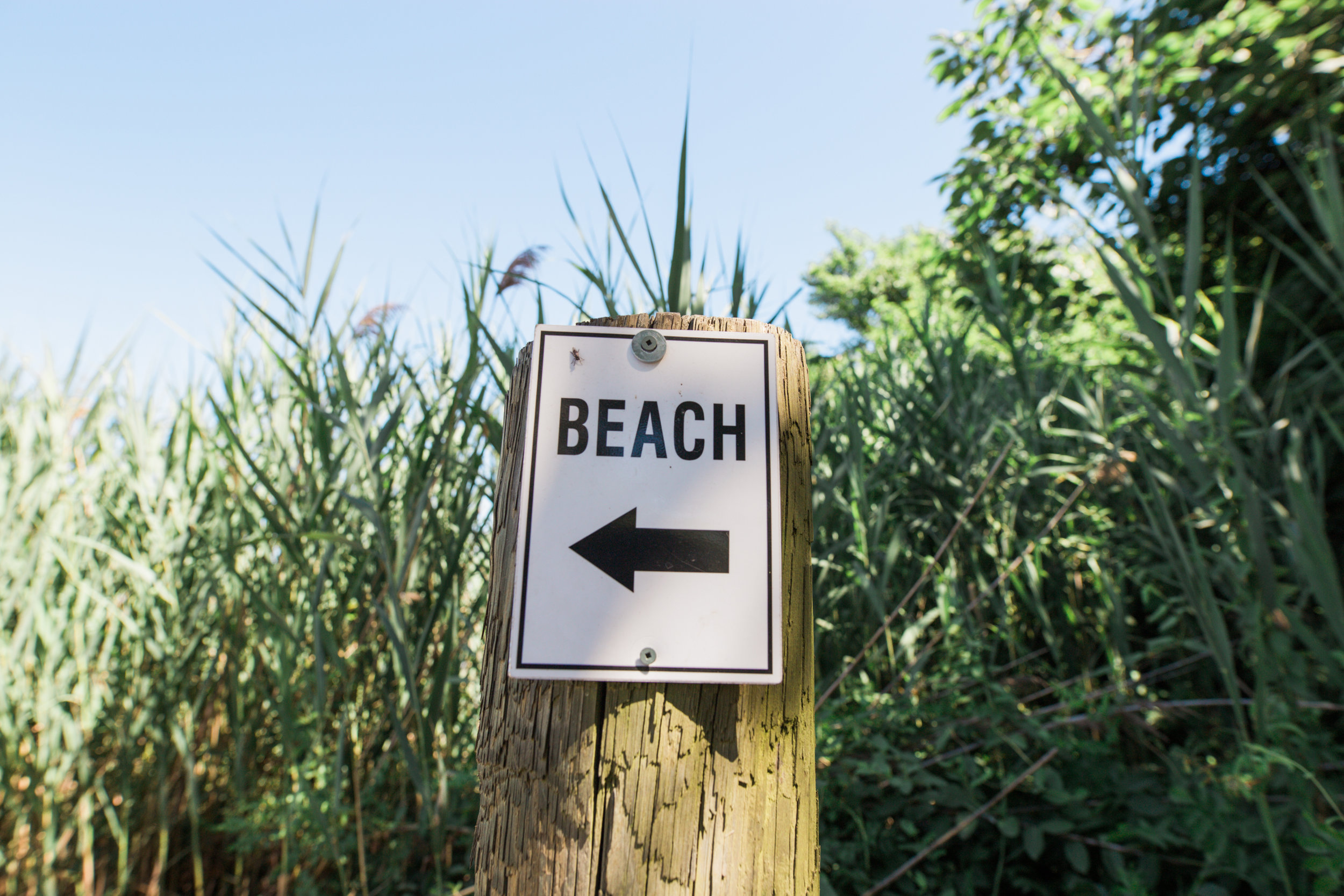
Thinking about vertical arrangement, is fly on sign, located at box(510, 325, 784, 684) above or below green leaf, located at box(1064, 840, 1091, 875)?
above

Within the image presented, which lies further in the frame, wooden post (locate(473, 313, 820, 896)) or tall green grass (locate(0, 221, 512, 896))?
tall green grass (locate(0, 221, 512, 896))

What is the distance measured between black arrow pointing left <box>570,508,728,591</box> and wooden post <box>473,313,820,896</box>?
104mm

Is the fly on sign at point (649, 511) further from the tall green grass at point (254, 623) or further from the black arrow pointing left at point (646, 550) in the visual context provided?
the tall green grass at point (254, 623)

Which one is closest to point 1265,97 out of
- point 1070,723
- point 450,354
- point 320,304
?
point 1070,723

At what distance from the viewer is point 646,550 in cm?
73

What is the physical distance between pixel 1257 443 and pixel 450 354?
206 centimetres

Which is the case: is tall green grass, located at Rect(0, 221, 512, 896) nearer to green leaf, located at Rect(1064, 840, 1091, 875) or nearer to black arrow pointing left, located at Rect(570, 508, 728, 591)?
black arrow pointing left, located at Rect(570, 508, 728, 591)

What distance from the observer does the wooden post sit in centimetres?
69

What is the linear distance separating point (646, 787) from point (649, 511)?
26 centimetres

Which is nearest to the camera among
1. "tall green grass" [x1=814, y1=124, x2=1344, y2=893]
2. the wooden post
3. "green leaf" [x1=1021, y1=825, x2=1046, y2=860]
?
the wooden post

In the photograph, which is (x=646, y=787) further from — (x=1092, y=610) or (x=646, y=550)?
(x=1092, y=610)

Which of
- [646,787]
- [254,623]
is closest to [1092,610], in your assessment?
[646,787]

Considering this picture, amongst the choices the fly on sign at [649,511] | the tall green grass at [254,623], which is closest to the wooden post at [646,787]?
the fly on sign at [649,511]

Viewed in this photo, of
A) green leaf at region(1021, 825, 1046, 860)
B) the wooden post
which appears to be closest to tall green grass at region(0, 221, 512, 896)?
the wooden post
